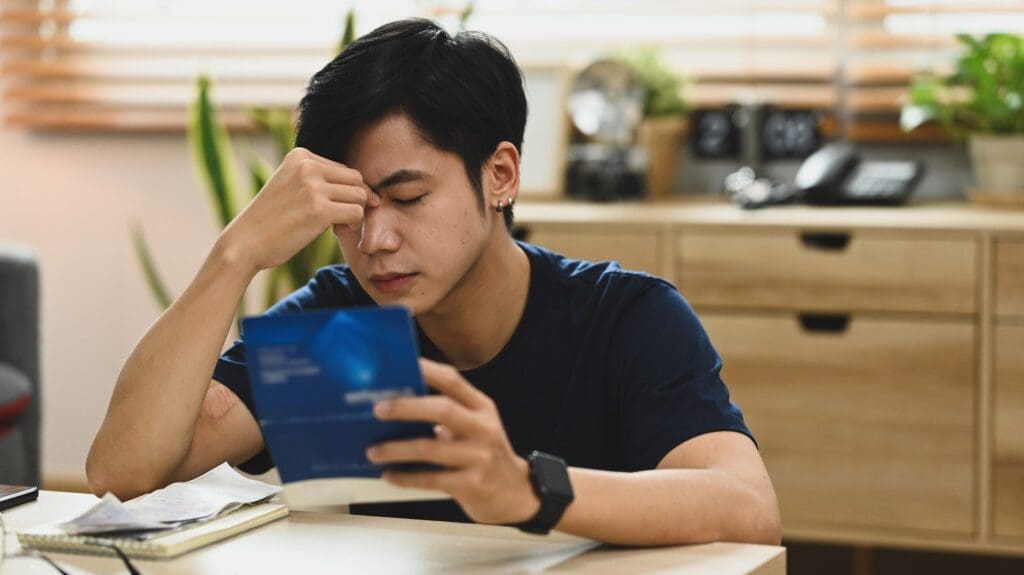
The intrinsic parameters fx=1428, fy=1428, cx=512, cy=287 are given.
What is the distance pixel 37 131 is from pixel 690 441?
3.03 metres

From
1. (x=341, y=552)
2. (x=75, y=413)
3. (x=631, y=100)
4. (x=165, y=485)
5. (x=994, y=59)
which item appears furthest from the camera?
(x=75, y=413)

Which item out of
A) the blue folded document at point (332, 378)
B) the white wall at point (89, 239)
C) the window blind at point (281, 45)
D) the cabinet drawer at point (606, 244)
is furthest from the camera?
the white wall at point (89, 239)

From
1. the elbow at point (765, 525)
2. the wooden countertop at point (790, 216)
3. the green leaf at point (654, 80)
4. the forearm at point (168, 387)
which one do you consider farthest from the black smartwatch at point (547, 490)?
the green leaf at point (654, 80)

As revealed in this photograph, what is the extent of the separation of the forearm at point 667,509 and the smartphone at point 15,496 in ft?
1.97

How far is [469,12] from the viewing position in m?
3.21

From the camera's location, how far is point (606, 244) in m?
3.01

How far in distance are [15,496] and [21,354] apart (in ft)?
6.02

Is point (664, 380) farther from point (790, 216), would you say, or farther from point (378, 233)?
point (790, 216)

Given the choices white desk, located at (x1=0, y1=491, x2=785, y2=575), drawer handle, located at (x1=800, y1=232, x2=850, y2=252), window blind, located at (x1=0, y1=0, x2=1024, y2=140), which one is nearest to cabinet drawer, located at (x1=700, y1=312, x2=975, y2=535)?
drawer handle, located at (x1=800, y1=232, x2=850, y2=252)

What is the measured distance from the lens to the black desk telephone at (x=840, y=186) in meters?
3.10

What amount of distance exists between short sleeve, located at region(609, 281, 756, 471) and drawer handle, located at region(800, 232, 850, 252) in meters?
1.29

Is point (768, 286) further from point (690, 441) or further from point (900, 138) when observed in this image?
point (690, 441)

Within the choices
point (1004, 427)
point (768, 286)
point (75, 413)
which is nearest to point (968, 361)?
point (1004, 427)

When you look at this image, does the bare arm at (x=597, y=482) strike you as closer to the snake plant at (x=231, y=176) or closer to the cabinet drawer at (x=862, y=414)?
the cabinet drawer at (x=862, y=414)
